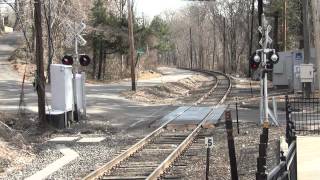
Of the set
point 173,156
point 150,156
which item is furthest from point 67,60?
point 173,156

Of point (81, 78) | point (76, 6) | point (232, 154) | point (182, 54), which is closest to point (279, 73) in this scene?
point (76, 6)

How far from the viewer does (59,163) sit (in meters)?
15.0

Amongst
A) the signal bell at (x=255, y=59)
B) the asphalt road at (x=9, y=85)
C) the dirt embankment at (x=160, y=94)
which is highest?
the signal bell at (x=255, y=59)

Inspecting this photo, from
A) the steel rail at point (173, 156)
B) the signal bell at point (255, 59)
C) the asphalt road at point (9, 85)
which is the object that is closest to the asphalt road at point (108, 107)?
the asphalt road at point (9, 85)

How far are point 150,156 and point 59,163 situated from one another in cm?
236

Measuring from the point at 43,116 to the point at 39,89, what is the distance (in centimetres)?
104

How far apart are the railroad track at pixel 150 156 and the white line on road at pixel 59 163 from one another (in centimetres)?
133

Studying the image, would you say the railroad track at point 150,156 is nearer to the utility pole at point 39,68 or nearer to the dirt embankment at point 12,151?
the dirt embankment at point 12,151

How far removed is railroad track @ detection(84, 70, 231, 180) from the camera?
13034mm

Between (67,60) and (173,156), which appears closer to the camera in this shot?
(173,156)

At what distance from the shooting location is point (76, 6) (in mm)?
51531

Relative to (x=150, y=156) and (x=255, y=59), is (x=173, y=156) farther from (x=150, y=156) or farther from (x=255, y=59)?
(x=255, y=59)

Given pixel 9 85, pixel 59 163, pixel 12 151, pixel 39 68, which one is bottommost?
pixel 59 163

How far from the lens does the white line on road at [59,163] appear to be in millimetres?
13371
